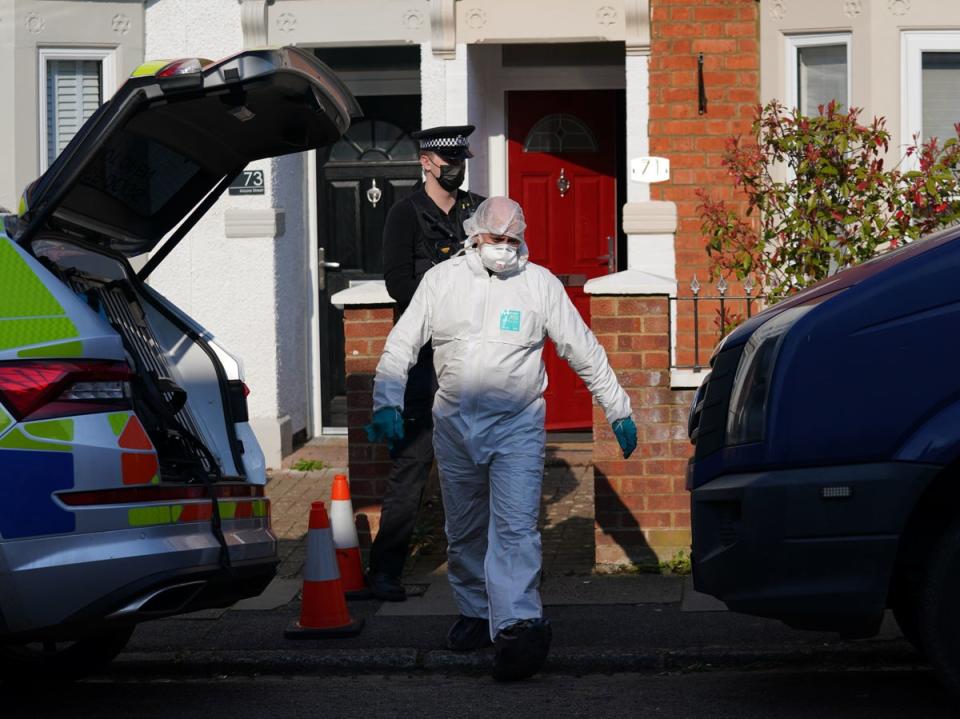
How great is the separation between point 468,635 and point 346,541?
1.05 m

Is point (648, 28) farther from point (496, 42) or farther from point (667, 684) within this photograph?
point (667, 684)

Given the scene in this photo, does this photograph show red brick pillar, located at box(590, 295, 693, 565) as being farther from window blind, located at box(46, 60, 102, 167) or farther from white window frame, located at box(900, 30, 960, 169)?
window blind, located at box(46, 60, 102, 167)

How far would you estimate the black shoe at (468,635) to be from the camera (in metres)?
6.46

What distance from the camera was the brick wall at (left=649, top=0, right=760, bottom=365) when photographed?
10547mm

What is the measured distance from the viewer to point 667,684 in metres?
6.04

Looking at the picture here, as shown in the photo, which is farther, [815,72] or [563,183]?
[563,183]

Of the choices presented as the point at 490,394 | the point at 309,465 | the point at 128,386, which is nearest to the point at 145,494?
the point at 128,386

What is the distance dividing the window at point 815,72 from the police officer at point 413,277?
3.75 metres

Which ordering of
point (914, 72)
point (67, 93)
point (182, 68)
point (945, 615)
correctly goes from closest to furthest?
point (945, 615)
point (182, 68)
point (914, 72)
point (67, 93)

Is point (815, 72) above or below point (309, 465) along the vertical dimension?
above

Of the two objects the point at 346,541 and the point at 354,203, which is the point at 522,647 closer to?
the point at 346,541

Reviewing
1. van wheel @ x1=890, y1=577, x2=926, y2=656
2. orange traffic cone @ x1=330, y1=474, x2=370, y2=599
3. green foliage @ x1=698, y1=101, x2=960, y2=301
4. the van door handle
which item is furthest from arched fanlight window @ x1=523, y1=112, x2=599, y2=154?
van wheel @ x1=890, y1=577, x2=926, y2=656

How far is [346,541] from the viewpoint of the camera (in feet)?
24.0

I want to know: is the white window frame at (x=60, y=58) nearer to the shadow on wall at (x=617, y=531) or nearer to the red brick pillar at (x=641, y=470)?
the red brick pillar at (x=641, y=470)
